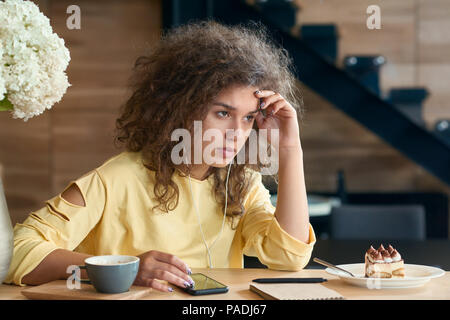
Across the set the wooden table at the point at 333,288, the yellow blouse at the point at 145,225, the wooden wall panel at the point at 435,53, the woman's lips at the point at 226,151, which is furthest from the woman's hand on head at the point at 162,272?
the wooden wall panel at the point at 435,53

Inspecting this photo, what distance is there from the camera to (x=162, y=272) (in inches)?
44.6

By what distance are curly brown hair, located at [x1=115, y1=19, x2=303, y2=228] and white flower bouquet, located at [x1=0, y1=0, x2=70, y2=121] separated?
0.44m

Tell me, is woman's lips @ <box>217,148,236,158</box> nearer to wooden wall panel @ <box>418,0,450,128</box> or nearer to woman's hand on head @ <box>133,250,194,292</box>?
woman's hand on head @ <box>133,250,194,292</box>

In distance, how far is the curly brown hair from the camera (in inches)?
58.1

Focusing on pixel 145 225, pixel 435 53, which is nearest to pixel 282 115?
pixel 145 225

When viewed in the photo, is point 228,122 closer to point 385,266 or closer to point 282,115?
point 282,115

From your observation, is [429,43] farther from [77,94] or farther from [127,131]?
[127,131]

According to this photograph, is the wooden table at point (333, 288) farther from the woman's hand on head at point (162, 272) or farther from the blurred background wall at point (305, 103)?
the blurred background wall at point (305, 103)

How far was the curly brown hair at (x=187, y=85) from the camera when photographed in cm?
148

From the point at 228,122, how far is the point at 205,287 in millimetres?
469

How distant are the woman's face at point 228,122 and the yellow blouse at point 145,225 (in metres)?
0.16

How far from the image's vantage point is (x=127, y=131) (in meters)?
1.61
